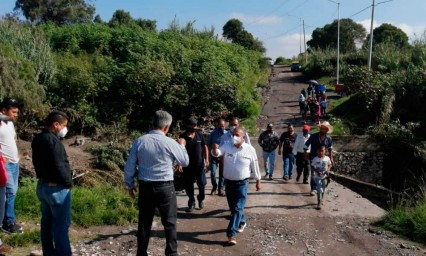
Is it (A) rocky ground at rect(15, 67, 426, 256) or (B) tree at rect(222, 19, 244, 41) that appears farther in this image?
(B) tree at rect(222, 19, 244, 41)

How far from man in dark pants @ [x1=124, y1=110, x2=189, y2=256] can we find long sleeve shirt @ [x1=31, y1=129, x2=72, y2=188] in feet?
2.58

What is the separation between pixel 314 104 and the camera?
77.2 feet

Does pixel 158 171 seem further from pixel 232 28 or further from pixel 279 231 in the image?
pixel 232 28

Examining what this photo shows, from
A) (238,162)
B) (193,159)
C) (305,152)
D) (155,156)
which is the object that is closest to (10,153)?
(155,156)

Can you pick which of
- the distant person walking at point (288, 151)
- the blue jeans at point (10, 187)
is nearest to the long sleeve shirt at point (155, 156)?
the blue jeans at point (10, 187)

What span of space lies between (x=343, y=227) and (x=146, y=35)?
18.1 meters

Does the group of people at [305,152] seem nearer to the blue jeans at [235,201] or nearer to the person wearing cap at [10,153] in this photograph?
the blue jeans at [235,201]

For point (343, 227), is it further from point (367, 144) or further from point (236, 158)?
point (367, 144)

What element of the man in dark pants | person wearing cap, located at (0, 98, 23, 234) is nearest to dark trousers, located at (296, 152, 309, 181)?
the man in dark pants

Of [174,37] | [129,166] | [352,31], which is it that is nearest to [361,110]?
[174,37]

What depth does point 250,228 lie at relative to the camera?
26.7 feet

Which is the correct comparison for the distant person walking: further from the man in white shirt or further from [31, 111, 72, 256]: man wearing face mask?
[31, 111, 72, 256]: man wearing face mask

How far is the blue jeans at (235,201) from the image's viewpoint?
23.4 ft

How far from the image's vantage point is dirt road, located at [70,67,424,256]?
23.1 feet
